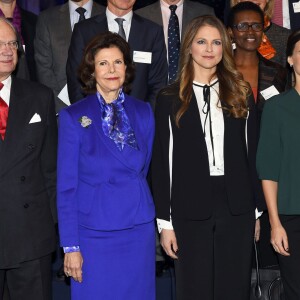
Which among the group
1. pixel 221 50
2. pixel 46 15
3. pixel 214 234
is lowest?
pixel 214 234

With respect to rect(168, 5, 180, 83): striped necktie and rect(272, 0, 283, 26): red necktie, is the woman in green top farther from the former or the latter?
rect(272, 0, 283, 26): red necktie

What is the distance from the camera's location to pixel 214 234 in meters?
3.68

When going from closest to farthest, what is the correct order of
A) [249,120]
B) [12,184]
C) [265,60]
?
[12,184]
[249,120]
[265,60]

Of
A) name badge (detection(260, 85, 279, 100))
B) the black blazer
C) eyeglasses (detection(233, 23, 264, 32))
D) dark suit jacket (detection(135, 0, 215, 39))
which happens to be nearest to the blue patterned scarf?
the black blazer

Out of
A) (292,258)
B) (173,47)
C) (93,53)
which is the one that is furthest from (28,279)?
(173,47)

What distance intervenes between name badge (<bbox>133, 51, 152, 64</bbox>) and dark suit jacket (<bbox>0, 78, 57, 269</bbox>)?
1.18 m

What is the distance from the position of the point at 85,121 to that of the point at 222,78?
836 millimetres

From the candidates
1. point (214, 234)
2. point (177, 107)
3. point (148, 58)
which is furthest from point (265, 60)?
point (214, 234)

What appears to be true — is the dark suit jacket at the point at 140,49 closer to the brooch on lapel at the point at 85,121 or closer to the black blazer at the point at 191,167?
the black blazer at the point at 191,167

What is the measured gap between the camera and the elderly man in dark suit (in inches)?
140

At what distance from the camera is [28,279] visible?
363 centimetres

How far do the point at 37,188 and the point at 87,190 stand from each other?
0.91 feet

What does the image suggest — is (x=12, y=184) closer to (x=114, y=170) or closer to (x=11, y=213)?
(x=11, y=213)

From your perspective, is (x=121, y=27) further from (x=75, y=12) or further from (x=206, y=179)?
(x=206, y=179)
